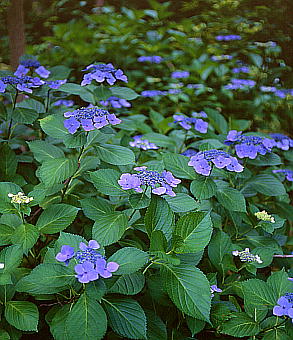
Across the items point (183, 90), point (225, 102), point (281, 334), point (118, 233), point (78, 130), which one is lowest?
point (225, 102)

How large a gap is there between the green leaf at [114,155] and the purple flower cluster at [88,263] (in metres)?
0.37

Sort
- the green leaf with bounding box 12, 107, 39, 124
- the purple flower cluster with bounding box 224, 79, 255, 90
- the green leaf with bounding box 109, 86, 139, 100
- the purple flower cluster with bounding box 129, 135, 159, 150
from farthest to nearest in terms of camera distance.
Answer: the purple flower cluster with bounding box 224, 79, 255, 90 < the purple flower cluster with bounding box 129, 135, 159, 150 < the green leaf with bounding box 109, 86, 139, 100 < the green leaf with bounding box 12, 107, 39, 124

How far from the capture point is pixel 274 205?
2111 mm

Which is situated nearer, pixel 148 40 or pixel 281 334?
pixel 281 334

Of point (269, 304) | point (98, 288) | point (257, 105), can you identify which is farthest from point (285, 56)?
point (98, 288)

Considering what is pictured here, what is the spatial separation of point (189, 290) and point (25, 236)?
455 mm

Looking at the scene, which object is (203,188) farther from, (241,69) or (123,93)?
(241,69)

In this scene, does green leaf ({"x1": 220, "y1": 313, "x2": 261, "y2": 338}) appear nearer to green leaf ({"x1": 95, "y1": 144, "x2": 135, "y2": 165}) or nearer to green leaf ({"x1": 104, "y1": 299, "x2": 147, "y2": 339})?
green leaf ({"x1": 104, "y1": 299, "x2": 147, "y2": 339})

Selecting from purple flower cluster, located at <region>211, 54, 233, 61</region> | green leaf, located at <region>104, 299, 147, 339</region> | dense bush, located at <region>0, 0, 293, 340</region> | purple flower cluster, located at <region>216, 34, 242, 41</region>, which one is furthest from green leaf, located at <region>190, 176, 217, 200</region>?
purple flower cluster, located at <region>216, 34, 242, 41</region>

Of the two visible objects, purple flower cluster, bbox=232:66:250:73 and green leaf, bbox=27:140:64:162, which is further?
purple flower cluster, bbox=232:66:250:73

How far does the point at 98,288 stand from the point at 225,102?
289 centimetres

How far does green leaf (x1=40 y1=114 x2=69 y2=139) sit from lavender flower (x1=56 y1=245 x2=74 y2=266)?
44cm

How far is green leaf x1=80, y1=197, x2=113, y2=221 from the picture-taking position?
4.46 feet

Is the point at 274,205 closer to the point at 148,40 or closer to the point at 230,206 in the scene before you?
the point at 230,206
